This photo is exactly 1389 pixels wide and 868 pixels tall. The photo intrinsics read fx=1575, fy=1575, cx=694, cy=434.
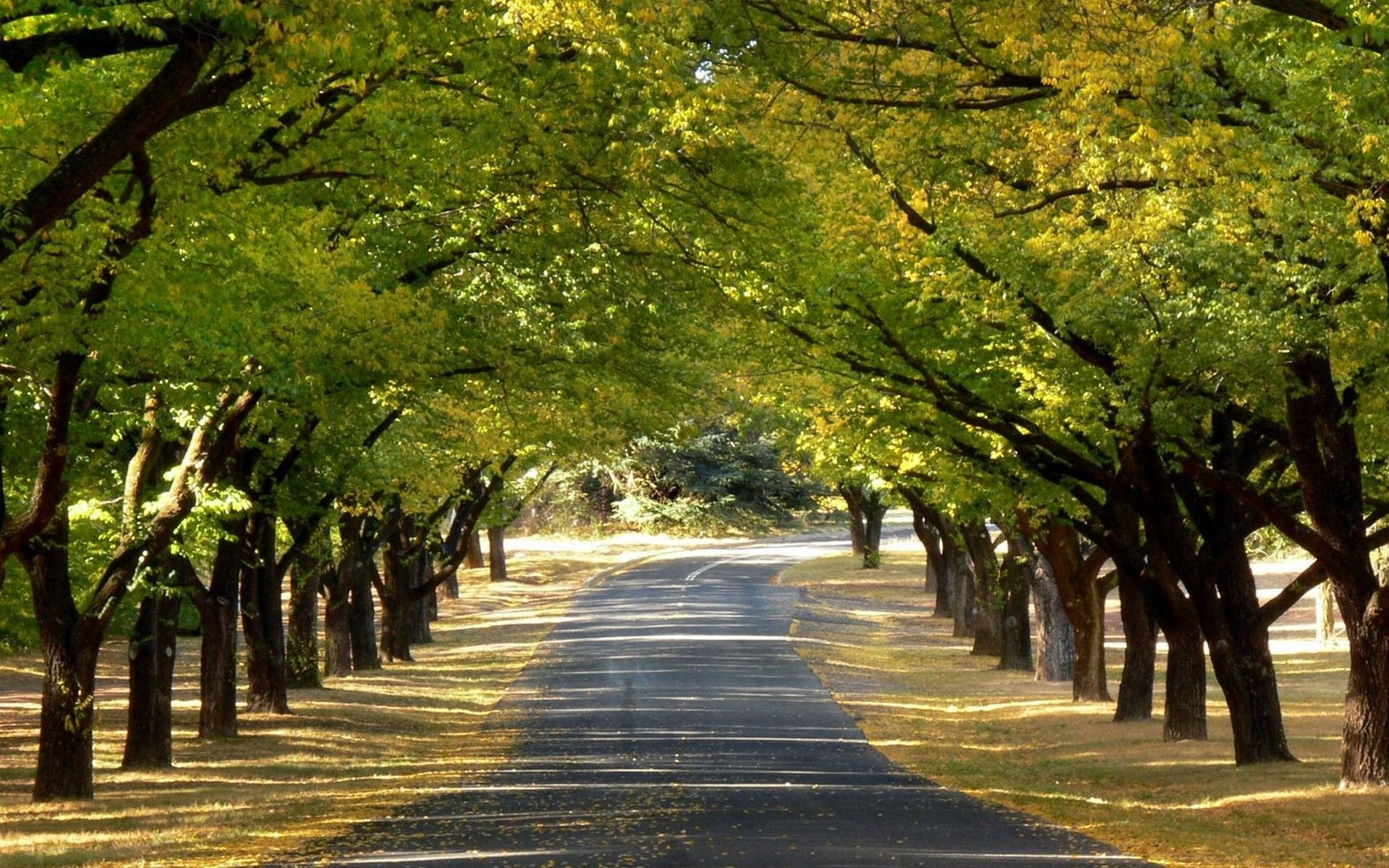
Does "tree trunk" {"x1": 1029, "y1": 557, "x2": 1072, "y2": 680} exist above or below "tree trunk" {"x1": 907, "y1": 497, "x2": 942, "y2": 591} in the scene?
below

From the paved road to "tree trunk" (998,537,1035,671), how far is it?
4.64 metres

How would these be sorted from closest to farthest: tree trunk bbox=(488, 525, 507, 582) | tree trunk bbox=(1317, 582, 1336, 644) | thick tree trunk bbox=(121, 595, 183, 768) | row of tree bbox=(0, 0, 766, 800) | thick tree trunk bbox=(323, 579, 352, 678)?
1. row of tree bbox=(0, 0, 766, 800)
2. thick tree trunk bbox=(121, 595, 183, 768)
3. thick tree trunk bbox=(323, 579, 352, 678)
4. tree trunk bbox=(1317, 582, 1336, 644)
5. tree trunk bbox=(488, 525, 507, 582)

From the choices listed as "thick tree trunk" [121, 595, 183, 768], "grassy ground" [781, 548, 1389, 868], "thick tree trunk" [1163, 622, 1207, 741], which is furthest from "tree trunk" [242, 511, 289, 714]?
"thick tree trunk" [1163, 622, 1207, 741]

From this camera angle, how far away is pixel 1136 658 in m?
24.7

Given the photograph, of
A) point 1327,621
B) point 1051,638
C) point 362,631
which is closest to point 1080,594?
point 1051,638

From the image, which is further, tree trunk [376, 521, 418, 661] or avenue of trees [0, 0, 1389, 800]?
tree trunk [376, 521, 418, 661]

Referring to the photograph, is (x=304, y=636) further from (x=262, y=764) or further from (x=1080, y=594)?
(x=1080, y=594)

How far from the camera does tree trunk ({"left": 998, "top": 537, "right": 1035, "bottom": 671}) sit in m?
33.9

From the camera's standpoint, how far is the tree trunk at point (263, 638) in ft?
87.4

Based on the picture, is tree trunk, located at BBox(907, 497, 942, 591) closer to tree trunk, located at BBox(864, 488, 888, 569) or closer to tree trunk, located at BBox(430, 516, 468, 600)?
tree trunk, located at BBox(864, 488, 888, 569)

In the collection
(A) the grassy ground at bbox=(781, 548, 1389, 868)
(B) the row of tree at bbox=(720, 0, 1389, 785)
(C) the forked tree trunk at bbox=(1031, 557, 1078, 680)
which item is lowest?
(A) the grassy ground at bbox=(781, 548, 1389, 868)

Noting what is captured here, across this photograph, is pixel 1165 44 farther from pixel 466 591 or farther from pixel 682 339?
pixel 466 591

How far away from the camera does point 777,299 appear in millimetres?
18422

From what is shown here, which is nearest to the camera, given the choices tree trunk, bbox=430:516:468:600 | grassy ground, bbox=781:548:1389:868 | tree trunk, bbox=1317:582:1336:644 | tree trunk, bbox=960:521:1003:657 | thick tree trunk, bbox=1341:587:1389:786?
grassy ground, bbox=781:548:1389:868
